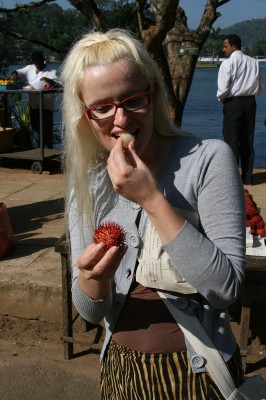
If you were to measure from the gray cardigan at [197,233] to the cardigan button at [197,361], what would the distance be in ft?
0.03

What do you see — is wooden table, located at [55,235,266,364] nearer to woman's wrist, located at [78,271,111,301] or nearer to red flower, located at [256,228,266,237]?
red flower, located at [256,228,266,237]

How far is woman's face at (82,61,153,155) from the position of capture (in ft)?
5.64

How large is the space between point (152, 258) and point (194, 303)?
0.60 ft

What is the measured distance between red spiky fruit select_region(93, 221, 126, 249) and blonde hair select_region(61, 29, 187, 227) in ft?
0.57

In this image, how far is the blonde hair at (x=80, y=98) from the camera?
69.0 inches

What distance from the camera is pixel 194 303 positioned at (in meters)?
1.77

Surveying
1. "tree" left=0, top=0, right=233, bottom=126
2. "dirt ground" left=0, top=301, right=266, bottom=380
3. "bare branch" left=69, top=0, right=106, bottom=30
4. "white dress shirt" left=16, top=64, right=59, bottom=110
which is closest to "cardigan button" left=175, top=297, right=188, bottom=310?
"dirt ground" left=0, top=301, right=266, bottom=380

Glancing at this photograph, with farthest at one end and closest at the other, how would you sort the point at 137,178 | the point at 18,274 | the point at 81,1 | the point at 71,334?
the point at 81,1 → the point at 18,274 → the point at 71,334 → the point at 137,178

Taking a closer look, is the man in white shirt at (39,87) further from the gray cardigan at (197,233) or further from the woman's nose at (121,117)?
the woman's nose at (121,117)

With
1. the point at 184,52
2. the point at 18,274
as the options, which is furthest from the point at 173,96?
the point at 18,274

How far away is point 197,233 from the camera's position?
63.1 inches

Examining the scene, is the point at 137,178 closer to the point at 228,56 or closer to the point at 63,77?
the point at 63,77

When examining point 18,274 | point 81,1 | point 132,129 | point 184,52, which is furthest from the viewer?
point 184,52

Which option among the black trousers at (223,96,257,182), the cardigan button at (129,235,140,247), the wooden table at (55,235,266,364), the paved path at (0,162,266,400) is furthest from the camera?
the black trousers at (223,96,257,182)
